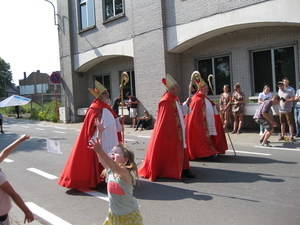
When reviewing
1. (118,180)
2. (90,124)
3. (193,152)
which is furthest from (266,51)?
(118,180)

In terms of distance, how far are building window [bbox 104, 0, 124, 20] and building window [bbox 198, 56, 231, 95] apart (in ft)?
18.5

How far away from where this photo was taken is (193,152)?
25.7ft

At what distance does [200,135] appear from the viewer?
784 centimetres

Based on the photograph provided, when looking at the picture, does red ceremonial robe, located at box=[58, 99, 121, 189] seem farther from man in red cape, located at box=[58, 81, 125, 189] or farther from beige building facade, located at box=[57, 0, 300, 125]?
beige building facade, located at box=[57, 0, 300, 125]

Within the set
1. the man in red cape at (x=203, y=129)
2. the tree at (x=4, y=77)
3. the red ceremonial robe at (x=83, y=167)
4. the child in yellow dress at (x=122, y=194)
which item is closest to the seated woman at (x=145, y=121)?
the man in red cape at (x=203, y=129)

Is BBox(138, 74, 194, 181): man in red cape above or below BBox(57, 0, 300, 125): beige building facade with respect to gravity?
below

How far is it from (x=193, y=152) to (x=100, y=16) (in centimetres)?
1310

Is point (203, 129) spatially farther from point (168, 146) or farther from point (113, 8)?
point (113, 8)

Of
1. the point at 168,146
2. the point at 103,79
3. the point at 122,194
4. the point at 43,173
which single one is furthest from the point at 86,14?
the point at 122,194

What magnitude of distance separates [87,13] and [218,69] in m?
9.50

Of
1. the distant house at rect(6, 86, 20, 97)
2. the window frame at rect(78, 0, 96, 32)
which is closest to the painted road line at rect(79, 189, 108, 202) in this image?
the window frame at rect(78, 0, 96, 32)

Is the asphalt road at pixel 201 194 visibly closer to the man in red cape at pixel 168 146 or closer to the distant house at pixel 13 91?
the man in red cape at pixel 168 146

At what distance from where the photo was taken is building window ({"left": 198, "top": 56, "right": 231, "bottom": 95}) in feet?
46.1

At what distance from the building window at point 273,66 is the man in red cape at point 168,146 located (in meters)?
7.37
